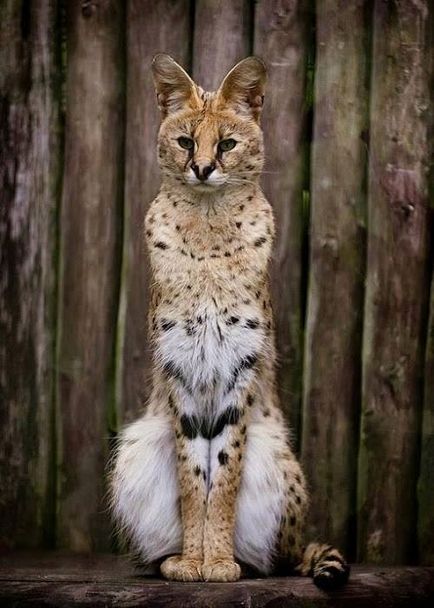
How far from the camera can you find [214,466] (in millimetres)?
4293

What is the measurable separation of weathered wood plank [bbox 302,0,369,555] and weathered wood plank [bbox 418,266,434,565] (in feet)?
0.74

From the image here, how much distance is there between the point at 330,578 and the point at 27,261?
62.3 inches

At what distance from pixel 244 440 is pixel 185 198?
72 centimetres

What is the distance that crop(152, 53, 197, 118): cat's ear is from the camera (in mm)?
4246

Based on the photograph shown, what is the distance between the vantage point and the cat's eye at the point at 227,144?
423cm

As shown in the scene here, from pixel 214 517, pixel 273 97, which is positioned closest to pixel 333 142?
pixel 273 97

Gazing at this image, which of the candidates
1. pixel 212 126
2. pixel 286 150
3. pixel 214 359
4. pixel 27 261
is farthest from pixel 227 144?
pixel 27 261

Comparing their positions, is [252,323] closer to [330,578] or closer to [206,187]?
[206,187]

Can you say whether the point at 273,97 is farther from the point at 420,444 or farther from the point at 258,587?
the point at 258,587

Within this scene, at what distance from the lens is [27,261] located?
5.06 metres

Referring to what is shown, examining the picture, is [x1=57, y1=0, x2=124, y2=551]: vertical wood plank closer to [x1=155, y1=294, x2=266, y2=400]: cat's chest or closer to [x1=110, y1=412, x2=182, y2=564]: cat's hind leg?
[x1=110, y1=412, x2=182, y2=564]: cat's hind leg

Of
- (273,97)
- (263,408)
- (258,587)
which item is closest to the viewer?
(258,587)

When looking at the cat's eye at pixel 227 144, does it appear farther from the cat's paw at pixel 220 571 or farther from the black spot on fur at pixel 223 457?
the cat's paw at pixel 220 571

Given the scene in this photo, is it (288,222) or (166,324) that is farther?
(288,222)
